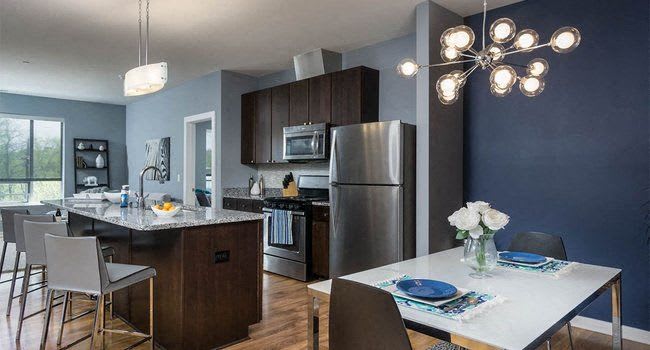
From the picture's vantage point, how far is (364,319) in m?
1.37

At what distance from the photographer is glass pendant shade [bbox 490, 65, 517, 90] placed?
189 centimetres

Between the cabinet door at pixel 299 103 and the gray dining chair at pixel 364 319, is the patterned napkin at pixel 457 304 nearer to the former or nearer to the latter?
the gray dining chair at pixel 364 319

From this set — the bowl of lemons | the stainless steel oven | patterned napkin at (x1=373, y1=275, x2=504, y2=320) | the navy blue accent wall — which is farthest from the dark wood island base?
the navy blue accent wall

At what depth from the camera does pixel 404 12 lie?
364 cm

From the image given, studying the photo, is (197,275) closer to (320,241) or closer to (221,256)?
(221,256)

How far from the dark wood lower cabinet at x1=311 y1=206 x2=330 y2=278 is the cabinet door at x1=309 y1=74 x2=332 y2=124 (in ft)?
3.53

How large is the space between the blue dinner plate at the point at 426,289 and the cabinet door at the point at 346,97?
9.23 ft

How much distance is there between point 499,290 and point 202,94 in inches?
216

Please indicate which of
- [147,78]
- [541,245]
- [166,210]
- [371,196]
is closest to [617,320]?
[541,245]

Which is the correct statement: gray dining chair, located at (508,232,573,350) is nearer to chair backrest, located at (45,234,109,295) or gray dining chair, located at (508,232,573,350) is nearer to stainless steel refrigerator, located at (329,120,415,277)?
stainless steel refrigerator, located at (329,120,415,277)

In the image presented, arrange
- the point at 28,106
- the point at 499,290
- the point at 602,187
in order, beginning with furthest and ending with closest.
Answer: the point at 28,106 < the point at 602,187 < the point at 499,290

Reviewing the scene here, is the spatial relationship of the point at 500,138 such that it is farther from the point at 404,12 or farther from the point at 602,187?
the point at 404,12

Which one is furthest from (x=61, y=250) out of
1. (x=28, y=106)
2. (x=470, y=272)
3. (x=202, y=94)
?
(x=28, y=106)

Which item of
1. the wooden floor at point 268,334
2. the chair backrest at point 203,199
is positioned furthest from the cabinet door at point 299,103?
the wooden floor at point 268,334
